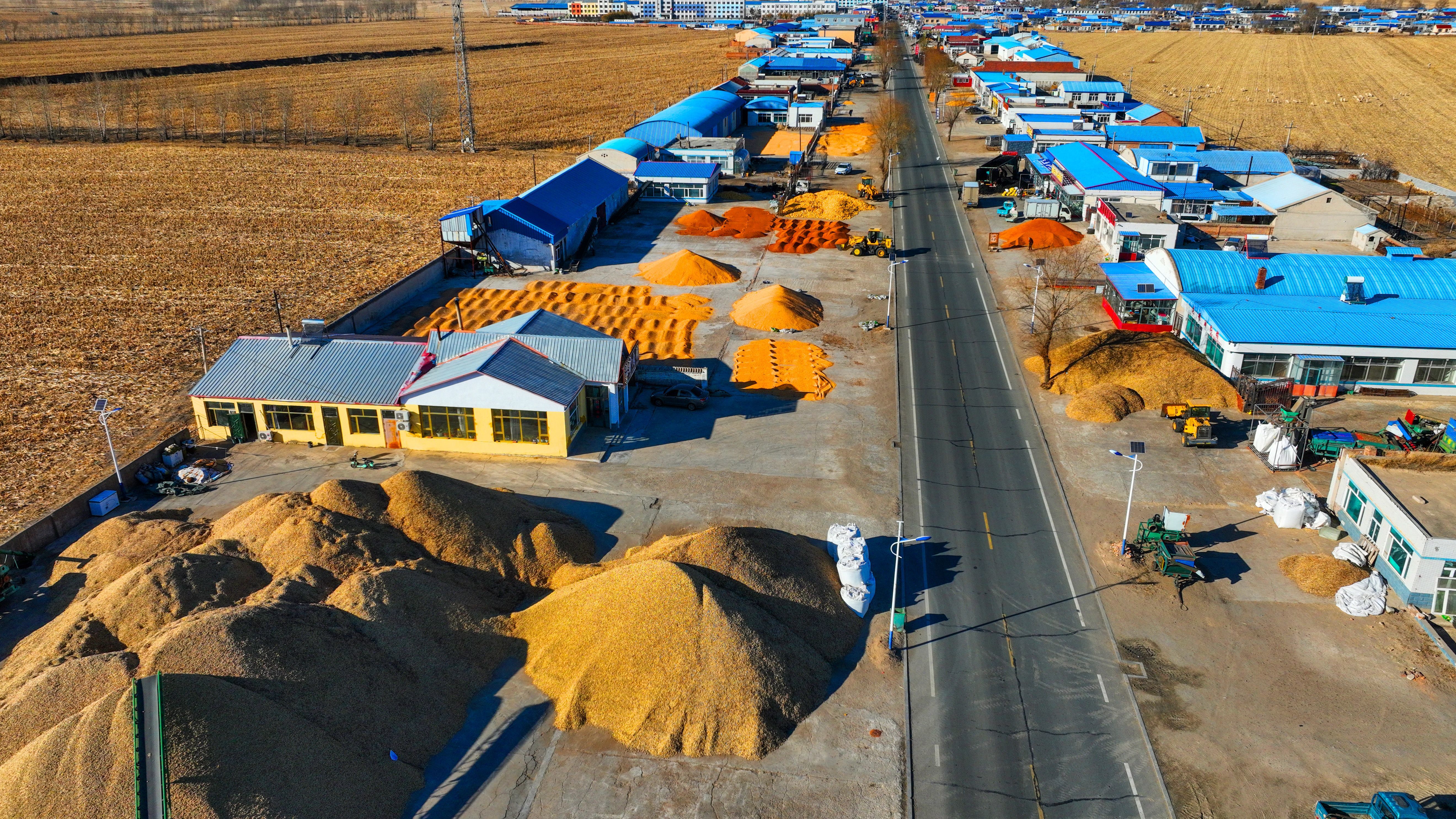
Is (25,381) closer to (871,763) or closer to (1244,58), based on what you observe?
(871,763)

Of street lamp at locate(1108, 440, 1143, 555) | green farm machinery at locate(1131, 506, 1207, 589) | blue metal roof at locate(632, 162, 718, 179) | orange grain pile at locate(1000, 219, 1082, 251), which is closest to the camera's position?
green farm machinery at locate(1131, 506, 1207, 589)

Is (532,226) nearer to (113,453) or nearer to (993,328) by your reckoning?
(993,328)

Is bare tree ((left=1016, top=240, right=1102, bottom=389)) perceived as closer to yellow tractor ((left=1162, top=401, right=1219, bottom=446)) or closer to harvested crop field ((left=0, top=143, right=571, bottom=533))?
yellow tractor ((left=1162, top=401, right=1219, bottom=446))

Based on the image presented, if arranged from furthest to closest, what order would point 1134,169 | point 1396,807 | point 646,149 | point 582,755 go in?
point 646,149, point 1134,169, point 582,755, point 1396,807

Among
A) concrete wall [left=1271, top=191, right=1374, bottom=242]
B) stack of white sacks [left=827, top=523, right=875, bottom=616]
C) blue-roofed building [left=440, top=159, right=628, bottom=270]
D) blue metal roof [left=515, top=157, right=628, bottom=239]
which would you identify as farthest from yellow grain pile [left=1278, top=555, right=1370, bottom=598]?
blue metal roof [left=515, top=157, right=628, bottom=239]

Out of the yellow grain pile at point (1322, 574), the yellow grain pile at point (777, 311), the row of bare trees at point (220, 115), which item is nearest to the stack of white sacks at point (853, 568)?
the yellow grain pile at point (1322, 574)

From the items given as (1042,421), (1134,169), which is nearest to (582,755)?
(1042,421)

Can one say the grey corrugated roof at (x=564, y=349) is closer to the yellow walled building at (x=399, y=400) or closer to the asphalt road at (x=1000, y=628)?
the yellow walled building at (x=399, y=400)

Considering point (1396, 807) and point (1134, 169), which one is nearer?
point (1396, 807)
